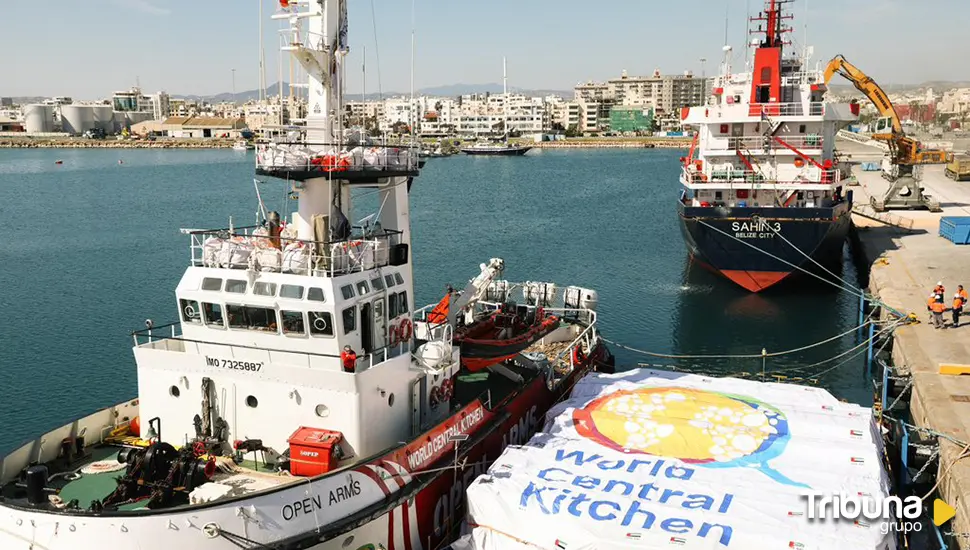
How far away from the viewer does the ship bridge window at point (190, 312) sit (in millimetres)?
16953

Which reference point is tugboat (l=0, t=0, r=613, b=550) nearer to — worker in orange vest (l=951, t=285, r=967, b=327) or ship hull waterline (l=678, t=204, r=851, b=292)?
worker in orange vest (l=951, t=285, r=967, b=327)

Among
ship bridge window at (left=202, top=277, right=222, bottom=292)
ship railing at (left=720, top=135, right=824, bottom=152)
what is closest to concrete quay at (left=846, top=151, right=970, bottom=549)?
ship railing at (left=720, top=135, right=824, bottom=152)

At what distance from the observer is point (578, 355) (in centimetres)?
2578

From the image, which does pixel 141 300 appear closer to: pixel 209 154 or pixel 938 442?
pixel 938 442

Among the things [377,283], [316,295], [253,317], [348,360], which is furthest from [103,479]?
[377,283]

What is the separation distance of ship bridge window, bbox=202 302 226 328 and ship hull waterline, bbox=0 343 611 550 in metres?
3.24

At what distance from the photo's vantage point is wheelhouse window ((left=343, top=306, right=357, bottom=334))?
16.4 meters

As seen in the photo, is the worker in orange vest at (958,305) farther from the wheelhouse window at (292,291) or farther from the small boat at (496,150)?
the small boat at (496,150)

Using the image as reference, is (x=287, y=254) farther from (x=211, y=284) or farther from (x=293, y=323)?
(x=211, y=284)

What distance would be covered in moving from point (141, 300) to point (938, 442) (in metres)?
38.1

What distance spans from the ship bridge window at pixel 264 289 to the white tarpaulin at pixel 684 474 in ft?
19.1

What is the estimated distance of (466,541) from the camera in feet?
52.0

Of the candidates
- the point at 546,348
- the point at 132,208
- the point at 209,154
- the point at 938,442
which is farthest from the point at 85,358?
the point at 209,154

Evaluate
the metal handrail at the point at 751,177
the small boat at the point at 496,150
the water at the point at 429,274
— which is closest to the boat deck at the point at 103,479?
the water at the point at 429,274
